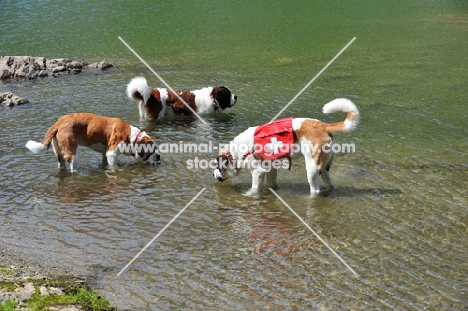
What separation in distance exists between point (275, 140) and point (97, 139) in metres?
3.72

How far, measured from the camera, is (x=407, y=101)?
57.1 feet

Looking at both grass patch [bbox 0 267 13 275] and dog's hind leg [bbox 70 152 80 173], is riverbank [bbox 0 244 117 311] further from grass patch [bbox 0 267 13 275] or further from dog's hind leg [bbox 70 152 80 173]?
dog's hind leg [bbox 70 152 80 173]

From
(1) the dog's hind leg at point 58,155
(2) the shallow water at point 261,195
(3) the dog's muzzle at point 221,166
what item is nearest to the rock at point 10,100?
(2) the shallow water at point 261,195

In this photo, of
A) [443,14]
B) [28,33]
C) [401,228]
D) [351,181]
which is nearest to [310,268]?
[401,228]

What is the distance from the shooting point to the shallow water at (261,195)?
866cm

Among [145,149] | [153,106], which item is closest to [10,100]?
[153,106]

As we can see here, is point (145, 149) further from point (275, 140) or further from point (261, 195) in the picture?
point (275, 140)

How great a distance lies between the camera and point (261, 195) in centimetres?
1190

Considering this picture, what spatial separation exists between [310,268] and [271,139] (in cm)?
304

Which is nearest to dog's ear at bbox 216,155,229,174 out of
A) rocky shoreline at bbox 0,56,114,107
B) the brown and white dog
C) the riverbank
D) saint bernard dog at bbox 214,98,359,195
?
saint bernard dog at bbox 214,98,359,195

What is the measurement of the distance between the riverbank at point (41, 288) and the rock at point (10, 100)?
8.87 m

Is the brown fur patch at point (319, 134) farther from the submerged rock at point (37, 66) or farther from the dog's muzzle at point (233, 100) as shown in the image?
→ the submerged rock at point (37, 66)

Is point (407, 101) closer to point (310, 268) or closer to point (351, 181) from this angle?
point (351, 181)

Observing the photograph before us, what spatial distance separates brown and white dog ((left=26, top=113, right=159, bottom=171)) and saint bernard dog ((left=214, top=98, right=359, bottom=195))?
192cm
